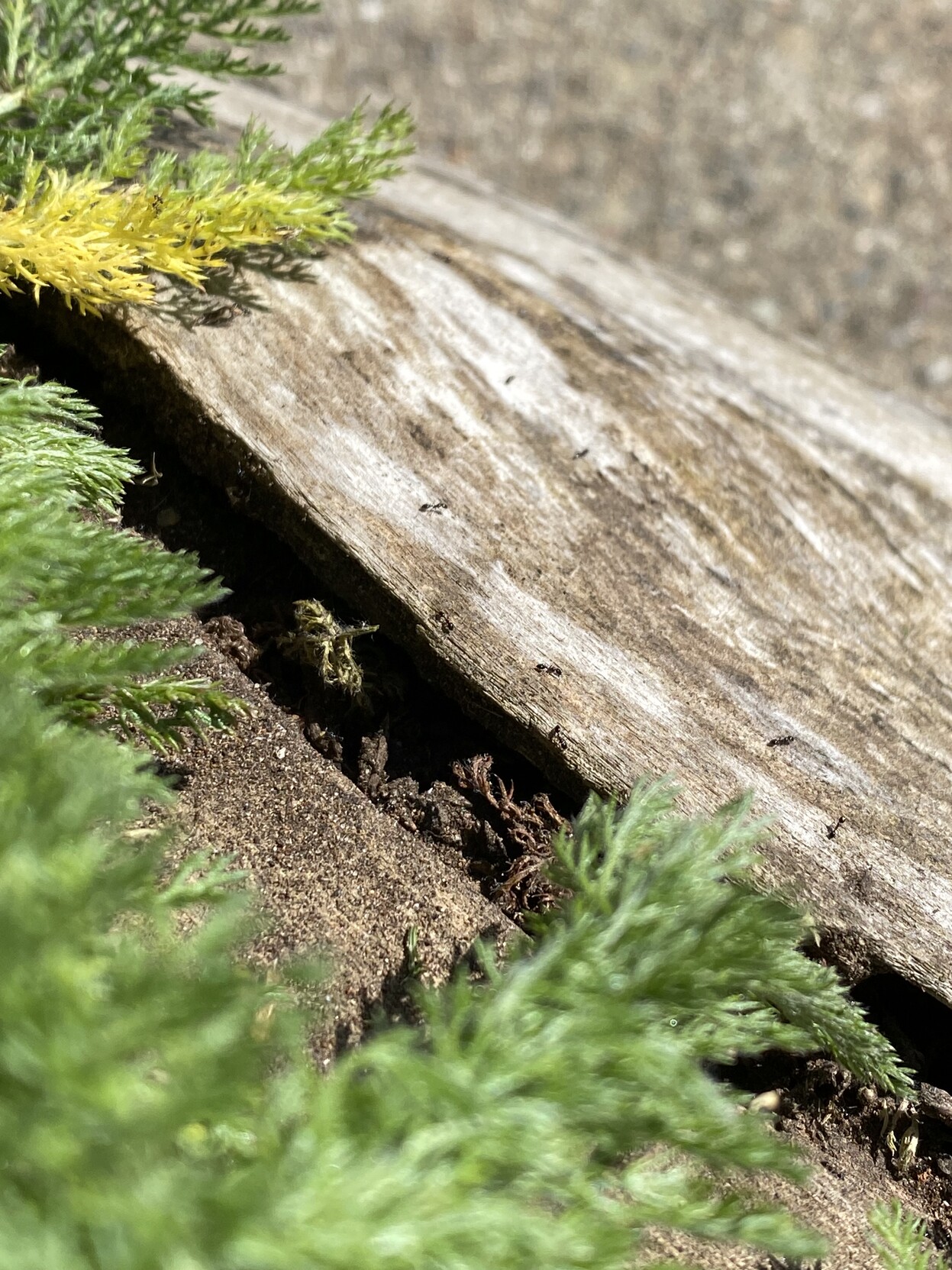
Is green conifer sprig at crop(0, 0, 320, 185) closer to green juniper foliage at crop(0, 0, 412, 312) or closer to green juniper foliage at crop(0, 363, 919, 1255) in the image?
green juniper foliage at crop(0, 0, 412, 312)

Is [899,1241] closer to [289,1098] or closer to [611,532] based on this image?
[289,1098]

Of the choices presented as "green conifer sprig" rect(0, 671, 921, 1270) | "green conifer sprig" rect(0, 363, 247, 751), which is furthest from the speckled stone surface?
"green conifer sprig" rect(0, 671, 921, 1270)

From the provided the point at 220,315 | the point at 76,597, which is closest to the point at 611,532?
the point at 220,315

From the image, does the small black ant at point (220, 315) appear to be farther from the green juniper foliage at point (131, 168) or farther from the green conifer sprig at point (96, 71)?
the green conifer sprig at point (96, 71)

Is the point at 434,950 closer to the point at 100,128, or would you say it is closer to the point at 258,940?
the point at 258,940

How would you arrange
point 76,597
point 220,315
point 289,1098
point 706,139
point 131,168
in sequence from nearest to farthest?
point 289,1098 → point 76,597 → point 131,168 → point 220,315 → point 706,139

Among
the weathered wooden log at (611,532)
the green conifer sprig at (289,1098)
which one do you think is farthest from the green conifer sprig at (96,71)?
the green conifer sprig at (289,1098)
